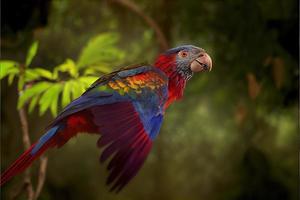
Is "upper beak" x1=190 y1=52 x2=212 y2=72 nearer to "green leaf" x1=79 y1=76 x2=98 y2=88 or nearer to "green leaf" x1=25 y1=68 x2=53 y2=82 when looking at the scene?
"green leaf" x1=79 y1=76 x2=98 y2=88

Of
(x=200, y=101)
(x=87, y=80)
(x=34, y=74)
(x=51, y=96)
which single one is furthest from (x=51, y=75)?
(x=200, y=101)

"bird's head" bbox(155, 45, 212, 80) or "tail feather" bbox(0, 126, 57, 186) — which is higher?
"bird's head" bbox(155, 45, 212, 80)

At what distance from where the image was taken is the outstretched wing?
1.24 feet

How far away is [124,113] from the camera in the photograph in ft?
1.41

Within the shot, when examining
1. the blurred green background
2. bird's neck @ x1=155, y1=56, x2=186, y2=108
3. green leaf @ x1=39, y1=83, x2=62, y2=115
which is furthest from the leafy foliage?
the blurred green background

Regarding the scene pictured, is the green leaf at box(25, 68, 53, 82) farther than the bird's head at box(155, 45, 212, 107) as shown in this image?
Yes

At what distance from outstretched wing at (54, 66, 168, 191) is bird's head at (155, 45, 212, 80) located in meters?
0.02

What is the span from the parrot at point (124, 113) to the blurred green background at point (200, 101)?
134 centimetres

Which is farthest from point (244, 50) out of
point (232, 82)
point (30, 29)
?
point (30, 29)

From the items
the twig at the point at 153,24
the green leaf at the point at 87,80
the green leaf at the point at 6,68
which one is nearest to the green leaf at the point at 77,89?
the green leaf at the point at 87,80

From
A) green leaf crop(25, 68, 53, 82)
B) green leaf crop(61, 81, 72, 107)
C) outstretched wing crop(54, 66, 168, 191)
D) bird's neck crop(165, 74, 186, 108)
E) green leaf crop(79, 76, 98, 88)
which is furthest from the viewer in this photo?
green leaf crop(25, 68, 53, 82)

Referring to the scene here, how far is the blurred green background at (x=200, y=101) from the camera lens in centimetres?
198

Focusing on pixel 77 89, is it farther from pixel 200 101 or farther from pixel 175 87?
pixel 200 101

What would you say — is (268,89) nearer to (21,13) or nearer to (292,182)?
(292,182)
